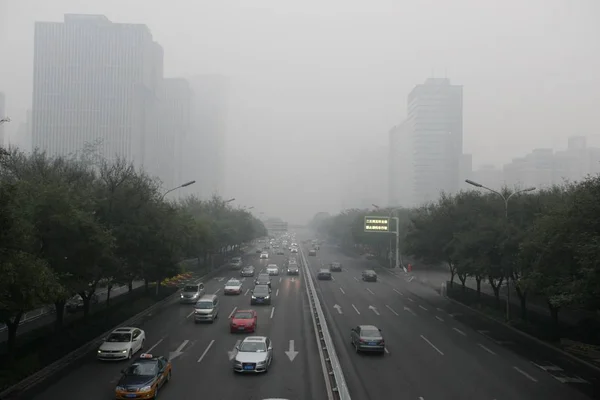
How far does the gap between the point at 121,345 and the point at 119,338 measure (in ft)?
2.86

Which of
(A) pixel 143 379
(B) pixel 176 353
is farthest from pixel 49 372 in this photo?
(A) pixel 143 379

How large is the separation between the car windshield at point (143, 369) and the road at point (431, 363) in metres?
7.12

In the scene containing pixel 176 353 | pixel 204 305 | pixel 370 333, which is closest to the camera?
pixel 176 353

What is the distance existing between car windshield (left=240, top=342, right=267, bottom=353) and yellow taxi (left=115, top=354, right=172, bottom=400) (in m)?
3.49

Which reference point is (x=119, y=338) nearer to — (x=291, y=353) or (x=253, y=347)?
(x=253, y=347)

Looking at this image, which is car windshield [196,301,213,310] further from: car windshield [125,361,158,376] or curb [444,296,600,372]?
curb [444,296,600,372]

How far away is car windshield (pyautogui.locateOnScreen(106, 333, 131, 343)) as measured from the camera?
916 inches

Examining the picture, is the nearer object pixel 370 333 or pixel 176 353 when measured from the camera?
pixel 176 353

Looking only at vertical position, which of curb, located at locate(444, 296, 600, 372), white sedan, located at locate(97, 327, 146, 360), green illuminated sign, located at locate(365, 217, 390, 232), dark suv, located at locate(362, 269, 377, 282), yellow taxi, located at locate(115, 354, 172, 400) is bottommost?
dark suv, located at locate(362, 269, 377, 282)

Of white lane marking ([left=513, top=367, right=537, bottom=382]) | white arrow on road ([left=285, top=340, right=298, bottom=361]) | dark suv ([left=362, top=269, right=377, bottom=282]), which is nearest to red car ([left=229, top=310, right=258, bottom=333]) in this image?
white arrow on road ([left=285, top=340, right=298, bottom=361])

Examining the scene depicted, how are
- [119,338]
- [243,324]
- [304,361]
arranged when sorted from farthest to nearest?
[243,324] → [119,338] → [304,361]

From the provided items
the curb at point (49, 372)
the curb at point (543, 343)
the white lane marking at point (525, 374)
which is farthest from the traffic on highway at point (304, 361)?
the curb at point (543, 343)

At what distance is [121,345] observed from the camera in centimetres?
2270

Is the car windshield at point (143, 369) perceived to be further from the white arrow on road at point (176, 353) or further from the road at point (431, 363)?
the road at point (431, 363)
